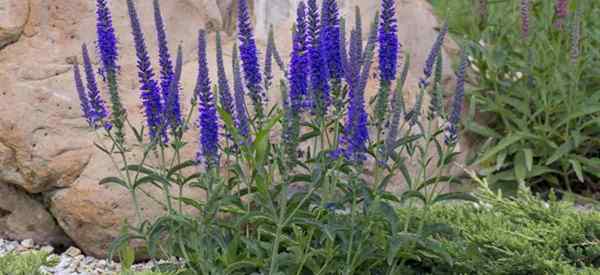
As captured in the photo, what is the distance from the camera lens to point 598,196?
651 centimetres

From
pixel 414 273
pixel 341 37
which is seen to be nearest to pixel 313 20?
pixel 341 37

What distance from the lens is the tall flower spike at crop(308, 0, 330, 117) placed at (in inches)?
128

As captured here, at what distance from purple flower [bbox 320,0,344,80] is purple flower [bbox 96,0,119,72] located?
37.1 inches

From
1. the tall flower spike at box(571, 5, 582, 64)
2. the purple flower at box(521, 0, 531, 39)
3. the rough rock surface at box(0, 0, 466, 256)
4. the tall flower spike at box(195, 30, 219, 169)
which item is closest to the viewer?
the tall flower spike at box(195, 30, 219, 169)

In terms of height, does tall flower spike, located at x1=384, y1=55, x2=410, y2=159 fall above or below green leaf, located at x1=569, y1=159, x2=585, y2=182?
above

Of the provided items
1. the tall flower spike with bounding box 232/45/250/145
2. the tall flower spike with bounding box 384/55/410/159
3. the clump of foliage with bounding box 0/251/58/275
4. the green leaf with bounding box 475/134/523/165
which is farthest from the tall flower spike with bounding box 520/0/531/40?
the clump of foliage with bounding box 0/251/58/275

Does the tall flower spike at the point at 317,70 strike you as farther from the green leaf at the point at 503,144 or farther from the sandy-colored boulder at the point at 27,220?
the green leaf at the point at 503,144

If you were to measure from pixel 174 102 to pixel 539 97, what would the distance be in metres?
3.71

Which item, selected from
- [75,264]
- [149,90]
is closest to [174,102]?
[149,90]

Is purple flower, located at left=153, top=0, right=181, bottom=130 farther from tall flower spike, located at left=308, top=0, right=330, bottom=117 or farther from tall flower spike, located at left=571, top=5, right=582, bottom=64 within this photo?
Answer: tall flower spike, located at left=571, top=5, right=582, bottom=64

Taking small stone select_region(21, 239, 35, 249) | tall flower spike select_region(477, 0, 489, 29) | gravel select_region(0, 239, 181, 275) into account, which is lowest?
gravel select_region(0, 239, 181, 275)

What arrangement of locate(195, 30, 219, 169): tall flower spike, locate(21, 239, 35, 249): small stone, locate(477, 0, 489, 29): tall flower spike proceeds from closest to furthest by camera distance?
locate(195, 30, 219, 169): tall flower spike → locate(21, 239, 35, 249): small stone → locate(477, 0, 489, 29): tall flower spike

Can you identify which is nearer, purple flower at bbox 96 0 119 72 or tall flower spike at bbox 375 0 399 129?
tall flower spike at bbox 375 0 399 129

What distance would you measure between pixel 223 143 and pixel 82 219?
3.29 feet
